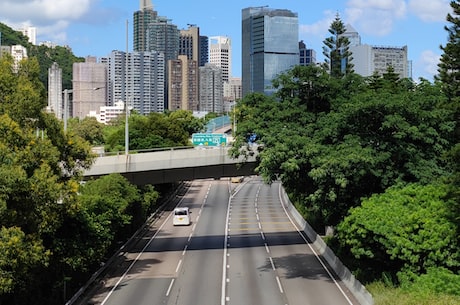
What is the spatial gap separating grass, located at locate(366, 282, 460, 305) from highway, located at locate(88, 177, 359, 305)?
6.81 ft

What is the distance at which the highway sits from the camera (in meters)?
26.1

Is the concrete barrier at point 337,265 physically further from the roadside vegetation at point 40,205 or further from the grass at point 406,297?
the roadside vegetation at point 40,205

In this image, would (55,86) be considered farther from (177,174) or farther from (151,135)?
(177,174)

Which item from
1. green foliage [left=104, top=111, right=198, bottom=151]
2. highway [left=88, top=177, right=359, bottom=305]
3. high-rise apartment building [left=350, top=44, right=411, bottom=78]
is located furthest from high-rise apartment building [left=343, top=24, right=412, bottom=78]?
highway [left=88, top=177, right=359, bottom=305]

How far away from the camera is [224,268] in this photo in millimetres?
32219

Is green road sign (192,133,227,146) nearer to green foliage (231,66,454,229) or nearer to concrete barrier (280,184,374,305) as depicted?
concrete barrier (280,184,374,305)

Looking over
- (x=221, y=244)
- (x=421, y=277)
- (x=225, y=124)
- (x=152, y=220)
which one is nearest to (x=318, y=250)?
(x=221, y=244)

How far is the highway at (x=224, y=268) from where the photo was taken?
1029 inches

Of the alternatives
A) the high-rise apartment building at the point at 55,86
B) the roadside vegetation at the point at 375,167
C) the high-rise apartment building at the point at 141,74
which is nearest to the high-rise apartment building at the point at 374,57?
the high-rise apartment building at the point at 141,74

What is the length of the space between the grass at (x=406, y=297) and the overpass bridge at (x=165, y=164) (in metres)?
14.9

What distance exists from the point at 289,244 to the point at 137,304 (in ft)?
53.0

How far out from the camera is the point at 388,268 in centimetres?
2631

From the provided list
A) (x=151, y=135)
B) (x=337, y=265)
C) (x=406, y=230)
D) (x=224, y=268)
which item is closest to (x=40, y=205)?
(x=406, y=230)

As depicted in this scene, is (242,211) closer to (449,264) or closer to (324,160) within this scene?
(324,160)
